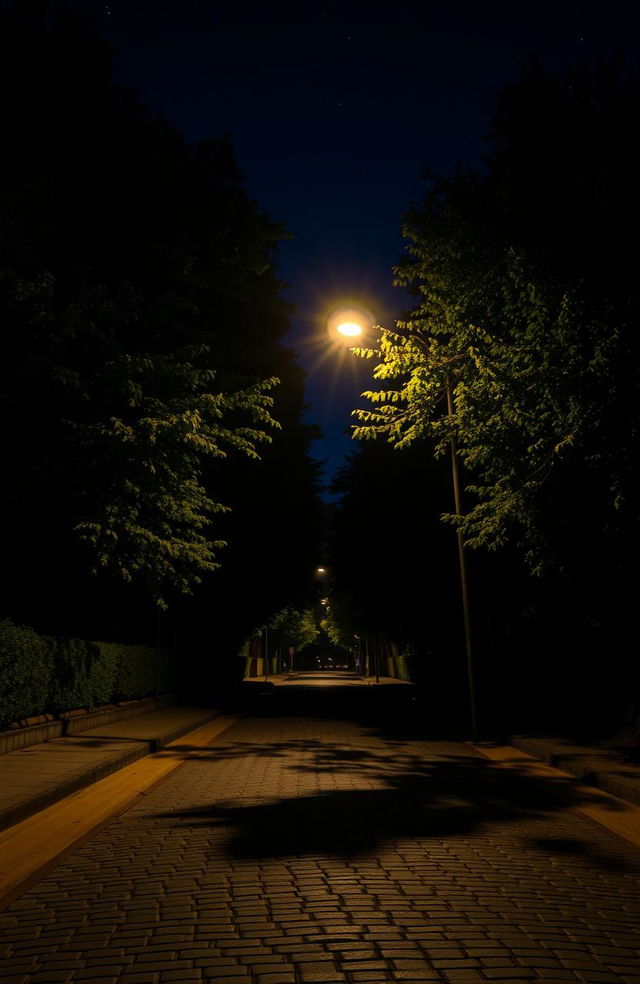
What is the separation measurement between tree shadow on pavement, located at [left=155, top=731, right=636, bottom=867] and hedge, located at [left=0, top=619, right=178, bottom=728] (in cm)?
360

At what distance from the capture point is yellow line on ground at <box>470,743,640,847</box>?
21.5 feet

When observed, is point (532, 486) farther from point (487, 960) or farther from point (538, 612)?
point (538, 612)

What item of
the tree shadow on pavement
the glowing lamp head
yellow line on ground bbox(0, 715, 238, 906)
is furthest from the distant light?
yellow line on ground bbox(0, 715, 238, 906)

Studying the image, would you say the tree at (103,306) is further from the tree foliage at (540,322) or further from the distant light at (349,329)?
the tree foliage at (540,322)

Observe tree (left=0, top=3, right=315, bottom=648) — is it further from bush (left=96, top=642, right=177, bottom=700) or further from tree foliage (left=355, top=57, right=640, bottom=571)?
tree foliage (left=355, top=57, right=640, bottom=571)

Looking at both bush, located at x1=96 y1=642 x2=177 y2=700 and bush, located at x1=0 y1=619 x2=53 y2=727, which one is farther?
bush, located at x1=96 y1=642 x2=177 y2=700

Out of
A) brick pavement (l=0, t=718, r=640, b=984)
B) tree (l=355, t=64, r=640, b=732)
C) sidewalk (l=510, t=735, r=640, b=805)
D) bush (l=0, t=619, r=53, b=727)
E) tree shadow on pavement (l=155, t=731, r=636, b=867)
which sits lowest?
brick pavement (l=0, t=718, r=640, b=984)

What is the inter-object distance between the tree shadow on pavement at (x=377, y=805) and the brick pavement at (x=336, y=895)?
4 centimetres

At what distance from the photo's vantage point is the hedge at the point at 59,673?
37.6 feet

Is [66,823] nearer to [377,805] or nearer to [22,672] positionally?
[377,805]

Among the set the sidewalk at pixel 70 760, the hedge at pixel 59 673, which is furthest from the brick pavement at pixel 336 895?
the hedge at pixel 59 673

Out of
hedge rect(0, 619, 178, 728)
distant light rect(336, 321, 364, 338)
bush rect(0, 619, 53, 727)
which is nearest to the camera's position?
bush rect(0, 619, 53, 727)

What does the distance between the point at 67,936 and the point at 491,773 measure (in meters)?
7.10

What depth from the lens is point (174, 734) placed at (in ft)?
47.0
